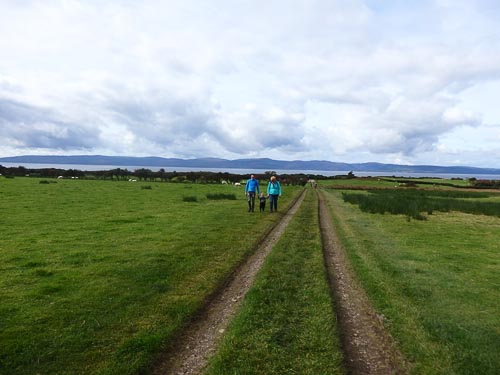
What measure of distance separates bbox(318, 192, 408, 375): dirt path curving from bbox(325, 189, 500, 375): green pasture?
231mm

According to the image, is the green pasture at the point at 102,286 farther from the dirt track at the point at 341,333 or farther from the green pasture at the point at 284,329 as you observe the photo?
the green pasture at the point at 284,329

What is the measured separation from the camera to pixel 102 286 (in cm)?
864

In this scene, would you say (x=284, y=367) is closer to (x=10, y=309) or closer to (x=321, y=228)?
(x=10, y=309)

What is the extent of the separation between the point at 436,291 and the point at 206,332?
6.42m

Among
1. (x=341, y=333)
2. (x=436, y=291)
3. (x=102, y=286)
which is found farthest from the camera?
(x=436, y=291)

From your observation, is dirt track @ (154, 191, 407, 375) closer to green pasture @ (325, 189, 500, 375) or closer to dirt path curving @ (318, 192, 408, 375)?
dirt path curving @ (318, 192, 408, 375)

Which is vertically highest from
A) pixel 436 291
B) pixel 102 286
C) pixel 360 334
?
pixel 102 286

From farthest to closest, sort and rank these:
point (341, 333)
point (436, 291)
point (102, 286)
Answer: point (436, 291) < point (102, 286) < point (341, 333)

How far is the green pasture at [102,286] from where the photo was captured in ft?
18.6

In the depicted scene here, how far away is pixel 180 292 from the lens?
8.44 m

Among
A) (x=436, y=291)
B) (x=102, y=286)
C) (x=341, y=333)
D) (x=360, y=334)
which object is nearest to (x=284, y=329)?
(x=341, y=333)

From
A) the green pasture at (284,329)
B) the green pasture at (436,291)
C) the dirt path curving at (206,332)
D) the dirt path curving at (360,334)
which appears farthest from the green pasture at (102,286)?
the green pasture at (436,291)

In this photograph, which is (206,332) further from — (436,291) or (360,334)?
(436,291)

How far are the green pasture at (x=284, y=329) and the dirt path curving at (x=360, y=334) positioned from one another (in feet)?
0.75
